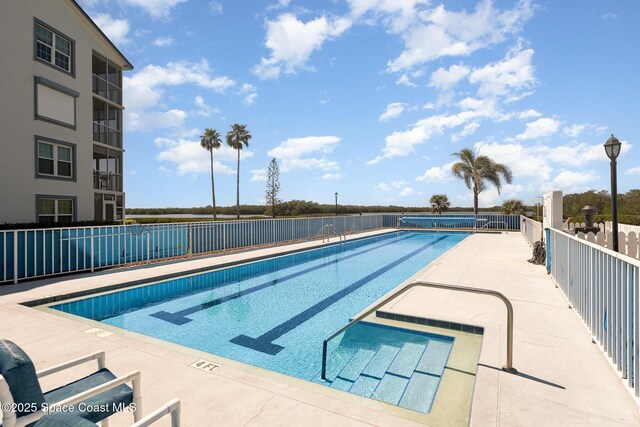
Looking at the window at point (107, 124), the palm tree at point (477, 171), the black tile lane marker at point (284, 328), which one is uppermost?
the window at point (107, 124)

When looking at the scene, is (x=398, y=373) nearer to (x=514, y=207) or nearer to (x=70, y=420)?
(x=70, y=420)

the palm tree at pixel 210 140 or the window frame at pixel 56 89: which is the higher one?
the palm tree at pixel 210 140

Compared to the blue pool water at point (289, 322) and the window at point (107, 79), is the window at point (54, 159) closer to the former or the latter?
the window at point (107, 79)

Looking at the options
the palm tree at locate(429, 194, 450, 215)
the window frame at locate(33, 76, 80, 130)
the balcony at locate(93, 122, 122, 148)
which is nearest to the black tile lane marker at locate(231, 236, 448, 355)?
the window frame at locate(33, 76, 80, 130)

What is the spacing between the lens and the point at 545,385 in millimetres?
2996

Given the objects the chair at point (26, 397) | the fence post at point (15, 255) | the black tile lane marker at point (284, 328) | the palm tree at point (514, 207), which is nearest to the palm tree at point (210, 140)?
the palm tree at point (514, 207)

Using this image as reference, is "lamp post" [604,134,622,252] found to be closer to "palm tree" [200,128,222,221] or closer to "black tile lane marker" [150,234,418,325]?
"black tile lane marker" [150,234,418,325]

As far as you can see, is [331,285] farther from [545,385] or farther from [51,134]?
[51,134]

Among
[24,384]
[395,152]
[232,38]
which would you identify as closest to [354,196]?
[395,152]

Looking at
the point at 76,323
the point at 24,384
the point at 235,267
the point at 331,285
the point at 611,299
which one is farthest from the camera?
the point at 235,267

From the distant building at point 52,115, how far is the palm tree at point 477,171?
87.8 feet

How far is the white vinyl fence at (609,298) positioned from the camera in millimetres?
2697

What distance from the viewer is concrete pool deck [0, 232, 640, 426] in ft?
8.36

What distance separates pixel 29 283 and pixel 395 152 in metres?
25.7
